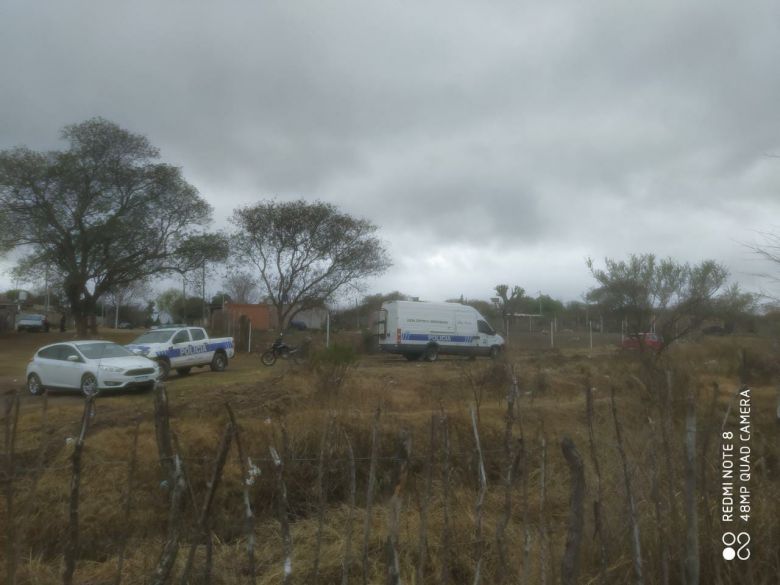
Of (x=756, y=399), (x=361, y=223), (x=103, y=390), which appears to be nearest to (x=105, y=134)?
(x=361, y=223)

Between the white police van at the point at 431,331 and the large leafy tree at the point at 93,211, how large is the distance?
16.6m

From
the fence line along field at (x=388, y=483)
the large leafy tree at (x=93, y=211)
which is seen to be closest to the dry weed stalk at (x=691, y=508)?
the fence line along field at (x=388, y=483)

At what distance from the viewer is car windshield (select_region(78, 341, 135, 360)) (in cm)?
1531

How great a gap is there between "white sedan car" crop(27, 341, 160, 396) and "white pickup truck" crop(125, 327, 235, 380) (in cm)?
217

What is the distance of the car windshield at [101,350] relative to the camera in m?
15.3

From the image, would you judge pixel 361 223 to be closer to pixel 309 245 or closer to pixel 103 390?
pixel 309 245

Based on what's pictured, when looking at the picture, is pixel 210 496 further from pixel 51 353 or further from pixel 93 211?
pixel 93 211

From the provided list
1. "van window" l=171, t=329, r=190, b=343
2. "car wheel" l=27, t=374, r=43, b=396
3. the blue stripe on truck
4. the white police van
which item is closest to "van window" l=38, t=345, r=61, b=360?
"car wheel" l=27, t=374, r=43, b=396

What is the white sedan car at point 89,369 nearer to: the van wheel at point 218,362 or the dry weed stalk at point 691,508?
the van wheel at point 218,362

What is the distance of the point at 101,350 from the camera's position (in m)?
15.6

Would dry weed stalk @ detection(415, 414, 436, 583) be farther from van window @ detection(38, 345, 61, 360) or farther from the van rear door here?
the van rear door

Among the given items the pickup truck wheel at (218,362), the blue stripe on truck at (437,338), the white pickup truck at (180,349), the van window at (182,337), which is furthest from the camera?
the blue stripe on truck at (437,338)

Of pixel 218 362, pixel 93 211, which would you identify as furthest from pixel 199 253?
pixel 218 362

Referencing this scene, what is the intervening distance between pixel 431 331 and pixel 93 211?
20662 mm
